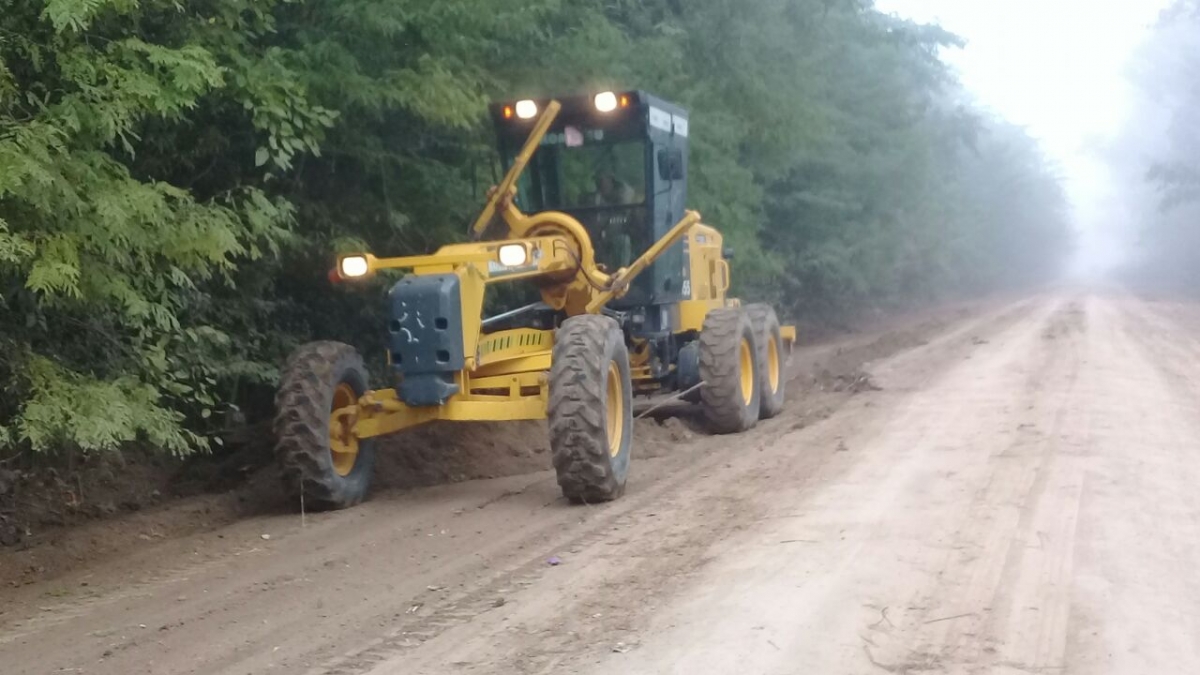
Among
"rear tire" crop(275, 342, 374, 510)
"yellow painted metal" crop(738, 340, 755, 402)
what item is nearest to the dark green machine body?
"yellow painted metal" crop(738, 340, 755, 402)

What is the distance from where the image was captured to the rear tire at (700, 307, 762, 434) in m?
12.1

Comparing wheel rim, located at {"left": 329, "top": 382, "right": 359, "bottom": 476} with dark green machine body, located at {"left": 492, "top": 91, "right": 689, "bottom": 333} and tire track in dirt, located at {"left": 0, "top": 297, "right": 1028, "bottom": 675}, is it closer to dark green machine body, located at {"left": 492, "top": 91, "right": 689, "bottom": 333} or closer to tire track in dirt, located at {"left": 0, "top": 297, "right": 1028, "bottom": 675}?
tire track in dirt, located at {"left": 0, "top": 297, "right": 1028, "bottom": 675}

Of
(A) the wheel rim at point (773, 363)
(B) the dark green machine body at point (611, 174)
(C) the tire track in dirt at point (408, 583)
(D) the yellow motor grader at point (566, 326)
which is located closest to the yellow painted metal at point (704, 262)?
(D) the yellow motor grader at point (566, 326)

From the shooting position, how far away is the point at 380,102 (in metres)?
10.5

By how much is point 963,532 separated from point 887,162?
74.8ft

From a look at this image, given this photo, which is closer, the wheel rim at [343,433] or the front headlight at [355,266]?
the front headlight at [355,266]

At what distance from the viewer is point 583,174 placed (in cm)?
1199

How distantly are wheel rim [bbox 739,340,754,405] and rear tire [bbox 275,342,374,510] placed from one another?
4670 mm

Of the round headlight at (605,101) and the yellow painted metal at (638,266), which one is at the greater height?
the round headlight at (605,101)

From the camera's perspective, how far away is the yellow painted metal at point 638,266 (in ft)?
35.9

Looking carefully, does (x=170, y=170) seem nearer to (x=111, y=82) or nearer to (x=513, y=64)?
(x=111, y=82)

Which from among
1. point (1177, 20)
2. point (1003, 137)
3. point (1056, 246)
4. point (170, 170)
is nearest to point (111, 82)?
point (170, 170)

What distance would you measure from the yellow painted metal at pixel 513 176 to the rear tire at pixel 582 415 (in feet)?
7.36

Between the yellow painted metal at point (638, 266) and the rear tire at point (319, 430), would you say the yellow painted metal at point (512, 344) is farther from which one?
the rear tire at point (319, 430)
